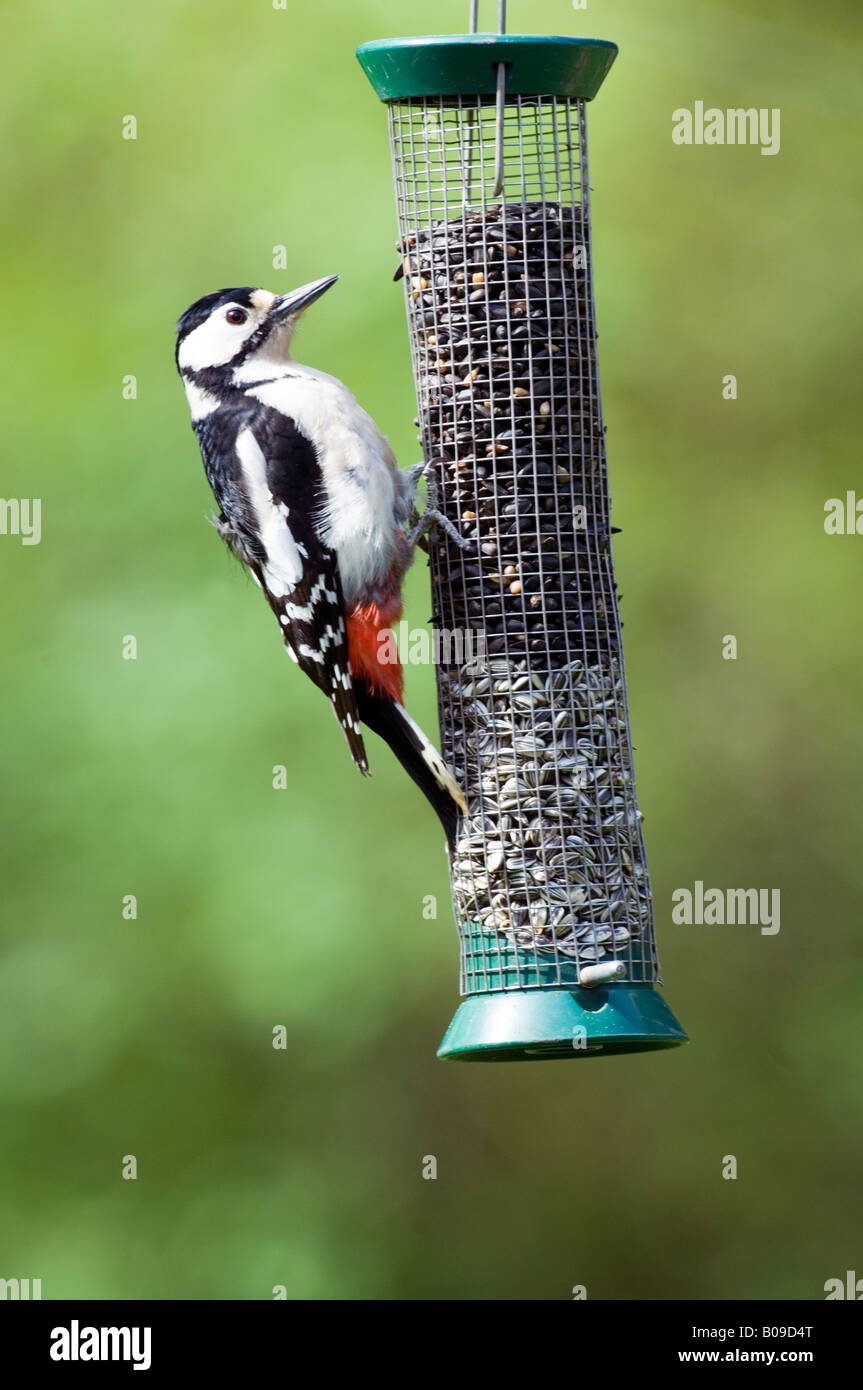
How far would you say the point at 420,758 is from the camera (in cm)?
491

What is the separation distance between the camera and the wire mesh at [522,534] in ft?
15.7

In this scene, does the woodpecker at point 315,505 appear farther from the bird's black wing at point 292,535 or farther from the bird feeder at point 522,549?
the bird feeder at point 522,549

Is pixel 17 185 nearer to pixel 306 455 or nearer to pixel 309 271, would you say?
pixel 309 271

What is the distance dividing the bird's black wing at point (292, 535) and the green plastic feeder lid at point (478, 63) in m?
1.09

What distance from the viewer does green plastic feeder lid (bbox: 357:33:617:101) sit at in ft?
14.5

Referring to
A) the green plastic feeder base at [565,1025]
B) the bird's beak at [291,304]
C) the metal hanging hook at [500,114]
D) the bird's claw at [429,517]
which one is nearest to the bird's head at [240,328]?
the bird's beak at [291,304]

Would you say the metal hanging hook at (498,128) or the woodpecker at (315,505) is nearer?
the metal hanging hook at (498,128)

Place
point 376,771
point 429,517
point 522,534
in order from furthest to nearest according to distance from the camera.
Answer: point 376,771, point 429,517, point 522,534

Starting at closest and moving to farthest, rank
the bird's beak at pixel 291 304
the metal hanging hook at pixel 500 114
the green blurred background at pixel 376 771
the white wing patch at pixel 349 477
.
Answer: the metal hanging hook at pixel 500 114, the white wing patch at pixel 349 477, the bird's beak at pixel 291 304, the green blurred background at pixel 376 771

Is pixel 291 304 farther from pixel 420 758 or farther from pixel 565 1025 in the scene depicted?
pixel 565 1025

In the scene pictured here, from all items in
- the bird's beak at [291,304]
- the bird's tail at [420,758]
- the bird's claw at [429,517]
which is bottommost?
the bird's tail at [420,758]

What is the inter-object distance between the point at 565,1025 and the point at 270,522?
5.70 feet

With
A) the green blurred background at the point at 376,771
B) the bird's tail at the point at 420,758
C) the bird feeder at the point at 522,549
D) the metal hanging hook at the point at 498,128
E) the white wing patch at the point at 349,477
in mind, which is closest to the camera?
the metal hanging hook at the point at 498,128

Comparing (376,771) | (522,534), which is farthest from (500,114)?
(376,771)
